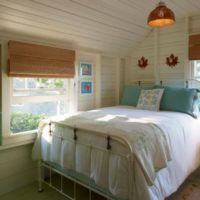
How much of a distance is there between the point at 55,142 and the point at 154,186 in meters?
1.08

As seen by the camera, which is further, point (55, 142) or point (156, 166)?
point (55, 142)

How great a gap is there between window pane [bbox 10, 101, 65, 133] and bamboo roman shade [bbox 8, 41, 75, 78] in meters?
0.42

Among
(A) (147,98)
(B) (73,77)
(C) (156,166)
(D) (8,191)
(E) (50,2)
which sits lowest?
(D) (8,191)

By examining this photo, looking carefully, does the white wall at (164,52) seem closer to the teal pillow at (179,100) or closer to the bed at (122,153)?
the teal pillow at (179,100)

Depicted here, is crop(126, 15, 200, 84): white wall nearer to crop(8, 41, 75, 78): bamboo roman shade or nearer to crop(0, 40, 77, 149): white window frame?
crop(8, 41, 75, 78): bamboo roman shade

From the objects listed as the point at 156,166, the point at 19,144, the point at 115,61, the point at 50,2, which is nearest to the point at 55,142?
the point at 19,144

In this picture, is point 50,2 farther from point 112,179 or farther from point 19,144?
point 112,179

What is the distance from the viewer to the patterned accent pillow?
115 inches

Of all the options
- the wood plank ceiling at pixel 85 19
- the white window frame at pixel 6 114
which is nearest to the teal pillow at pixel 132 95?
the wood plank ceiling at pixel 85 19

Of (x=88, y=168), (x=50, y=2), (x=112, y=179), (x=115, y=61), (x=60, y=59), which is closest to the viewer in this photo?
(x=112, y=179)

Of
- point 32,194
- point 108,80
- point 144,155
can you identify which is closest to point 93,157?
point 144,155

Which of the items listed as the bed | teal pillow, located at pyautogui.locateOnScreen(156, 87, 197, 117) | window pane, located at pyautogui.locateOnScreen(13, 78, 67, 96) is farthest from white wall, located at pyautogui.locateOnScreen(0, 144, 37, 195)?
teal pillow, located at pyautogui.locateOnScreen(156, 87, 197, 117)

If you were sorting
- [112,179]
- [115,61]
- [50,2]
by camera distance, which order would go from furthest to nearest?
[115,61]
[50,2]
[112,179]

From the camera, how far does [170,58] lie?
345cm
